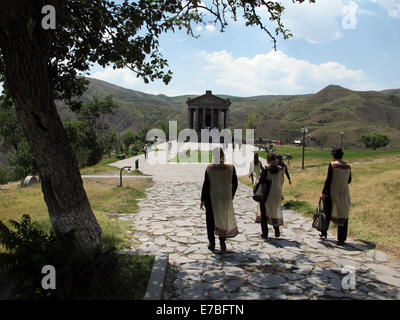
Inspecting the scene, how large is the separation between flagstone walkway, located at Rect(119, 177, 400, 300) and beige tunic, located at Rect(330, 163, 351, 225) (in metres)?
0.57

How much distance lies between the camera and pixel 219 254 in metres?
5.50

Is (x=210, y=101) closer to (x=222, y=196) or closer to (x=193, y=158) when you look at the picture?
(x=193, y=158)

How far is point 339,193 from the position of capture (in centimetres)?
609

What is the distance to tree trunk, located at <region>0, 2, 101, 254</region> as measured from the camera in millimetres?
3621

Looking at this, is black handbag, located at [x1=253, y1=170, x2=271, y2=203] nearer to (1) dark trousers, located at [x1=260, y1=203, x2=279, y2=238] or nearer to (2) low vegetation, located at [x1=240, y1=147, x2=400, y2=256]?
(1) dark trousers, located at [x1=260, y1=203, x2=279, y2=238]

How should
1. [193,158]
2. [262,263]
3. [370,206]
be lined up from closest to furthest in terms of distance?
[262,263]
[370,206]
[193,158]

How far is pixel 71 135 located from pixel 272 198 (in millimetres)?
36398

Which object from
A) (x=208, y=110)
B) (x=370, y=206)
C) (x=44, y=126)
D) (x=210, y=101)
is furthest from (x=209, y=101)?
(x=44, y=126)

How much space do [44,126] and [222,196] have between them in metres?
3.07

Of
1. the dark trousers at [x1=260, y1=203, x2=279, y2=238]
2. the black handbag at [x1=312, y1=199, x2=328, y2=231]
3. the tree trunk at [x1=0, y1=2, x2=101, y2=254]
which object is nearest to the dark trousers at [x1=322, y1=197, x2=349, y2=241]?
the black handbag at [x1=312, y1=199, x2=328, y2=231]

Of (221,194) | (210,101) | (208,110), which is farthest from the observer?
(208,110)

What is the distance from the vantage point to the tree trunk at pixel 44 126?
3.62 m
